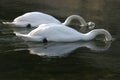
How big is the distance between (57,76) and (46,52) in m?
3.23

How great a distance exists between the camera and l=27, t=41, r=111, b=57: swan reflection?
16547mm

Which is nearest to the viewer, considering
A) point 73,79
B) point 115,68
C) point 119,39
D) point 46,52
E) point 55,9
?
point 73,79

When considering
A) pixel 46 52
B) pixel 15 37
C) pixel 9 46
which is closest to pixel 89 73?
pixel 46 52

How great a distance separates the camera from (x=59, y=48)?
17.5 metres

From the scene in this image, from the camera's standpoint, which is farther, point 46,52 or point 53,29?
point 53,29

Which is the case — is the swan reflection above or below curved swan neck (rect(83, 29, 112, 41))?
below

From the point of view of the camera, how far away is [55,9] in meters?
31.2

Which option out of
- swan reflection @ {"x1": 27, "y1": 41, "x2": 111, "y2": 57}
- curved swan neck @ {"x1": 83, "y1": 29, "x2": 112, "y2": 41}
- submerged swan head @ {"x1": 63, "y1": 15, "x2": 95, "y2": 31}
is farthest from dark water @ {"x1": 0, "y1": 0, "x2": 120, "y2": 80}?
submerged swan head @ {"x1": 63, "y1": 15, "x2": 95, "y2": 31}

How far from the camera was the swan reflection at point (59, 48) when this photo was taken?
16547 mm

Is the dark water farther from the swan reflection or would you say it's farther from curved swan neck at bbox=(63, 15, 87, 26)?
curved swan neck at bbox=(63, 15, 87, 26)

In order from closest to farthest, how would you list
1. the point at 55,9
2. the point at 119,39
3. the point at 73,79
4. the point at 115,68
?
the point at 73,79 < the point at 115,68 < the point at 119,39 < the point at 55,9

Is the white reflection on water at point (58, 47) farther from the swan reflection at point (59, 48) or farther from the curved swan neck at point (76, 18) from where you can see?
the curved swan neck at point (76, 18)

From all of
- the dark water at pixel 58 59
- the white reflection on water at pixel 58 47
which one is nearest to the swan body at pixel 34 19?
the dark water at pixel 58 59

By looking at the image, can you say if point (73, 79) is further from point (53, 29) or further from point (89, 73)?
point (53, 29)
